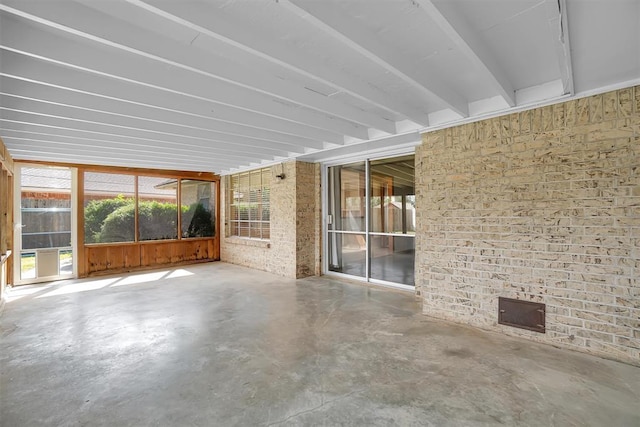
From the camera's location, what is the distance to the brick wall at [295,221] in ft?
22.2

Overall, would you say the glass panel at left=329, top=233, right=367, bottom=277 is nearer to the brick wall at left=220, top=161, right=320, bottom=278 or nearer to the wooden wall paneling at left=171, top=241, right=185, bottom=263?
the brick wall at left=220, top=161, right=320, bottom=278

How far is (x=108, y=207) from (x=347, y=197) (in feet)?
19.3

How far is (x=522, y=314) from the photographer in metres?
3.57

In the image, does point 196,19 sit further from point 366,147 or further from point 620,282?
point 620,282

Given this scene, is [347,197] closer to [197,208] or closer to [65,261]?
[197,208]

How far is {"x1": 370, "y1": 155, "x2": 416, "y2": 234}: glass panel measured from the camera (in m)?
5.56

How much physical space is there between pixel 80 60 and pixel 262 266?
591cm

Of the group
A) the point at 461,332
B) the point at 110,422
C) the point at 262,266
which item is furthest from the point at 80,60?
the point at 262,266

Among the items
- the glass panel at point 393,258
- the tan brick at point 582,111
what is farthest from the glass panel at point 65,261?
the tan brick at point 582,111

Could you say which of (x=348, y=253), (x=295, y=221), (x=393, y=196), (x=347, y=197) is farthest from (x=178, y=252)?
(x=393, y=196)

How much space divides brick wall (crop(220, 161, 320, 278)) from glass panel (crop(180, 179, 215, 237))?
2.73 metres

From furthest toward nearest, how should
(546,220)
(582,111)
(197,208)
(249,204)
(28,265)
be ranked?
(197,208)
(249,204)
(28,265)
(546,220)
(582,111)

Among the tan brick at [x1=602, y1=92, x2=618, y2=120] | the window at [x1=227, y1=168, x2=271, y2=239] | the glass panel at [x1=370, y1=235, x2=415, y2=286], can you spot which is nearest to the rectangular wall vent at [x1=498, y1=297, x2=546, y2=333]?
the glass panel at [x1=370, y1=235, x2=415, y2=286]

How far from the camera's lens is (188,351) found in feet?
10.8
